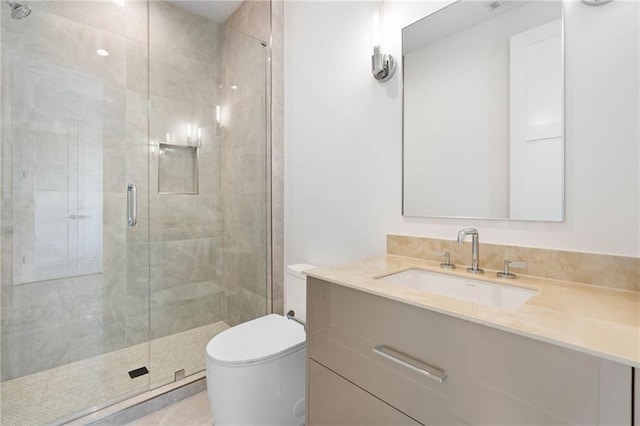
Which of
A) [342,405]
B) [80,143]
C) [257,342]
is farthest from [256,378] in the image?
[80,143]

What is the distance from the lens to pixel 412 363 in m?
0.76

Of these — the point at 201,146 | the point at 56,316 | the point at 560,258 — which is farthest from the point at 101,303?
the point at 560,258

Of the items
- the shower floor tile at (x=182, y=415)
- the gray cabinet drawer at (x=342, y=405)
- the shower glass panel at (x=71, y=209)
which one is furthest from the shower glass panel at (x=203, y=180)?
the gray cabinet drawer at (x=342, y=405)

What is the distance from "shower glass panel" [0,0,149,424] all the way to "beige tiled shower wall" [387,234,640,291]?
1801 millimetres

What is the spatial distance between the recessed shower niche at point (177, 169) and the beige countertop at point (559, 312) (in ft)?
5.03

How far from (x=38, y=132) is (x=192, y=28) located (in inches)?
52.1

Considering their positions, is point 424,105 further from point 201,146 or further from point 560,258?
point 201,146

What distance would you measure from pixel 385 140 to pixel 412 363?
3.45ft

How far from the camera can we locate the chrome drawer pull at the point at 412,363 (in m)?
0.71

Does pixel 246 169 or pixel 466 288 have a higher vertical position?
pixel 246 169

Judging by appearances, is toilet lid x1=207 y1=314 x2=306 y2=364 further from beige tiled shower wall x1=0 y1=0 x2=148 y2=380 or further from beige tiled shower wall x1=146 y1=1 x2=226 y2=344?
beige tiled shower wall x1=0 y1=0 x2=148 y2=380

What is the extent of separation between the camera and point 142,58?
Answer: 6.83 feet

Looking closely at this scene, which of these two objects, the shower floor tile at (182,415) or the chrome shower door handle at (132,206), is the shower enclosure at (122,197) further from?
the shower floor tile at (182,415)

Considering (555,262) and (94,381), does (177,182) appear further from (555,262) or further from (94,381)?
(555,262)
